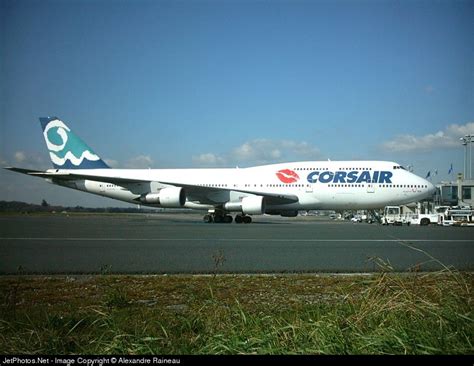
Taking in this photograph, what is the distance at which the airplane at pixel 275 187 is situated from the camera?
25.8m

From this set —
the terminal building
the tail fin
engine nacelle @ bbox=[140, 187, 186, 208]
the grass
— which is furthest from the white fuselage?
the grass

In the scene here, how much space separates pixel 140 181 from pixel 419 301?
24780mm

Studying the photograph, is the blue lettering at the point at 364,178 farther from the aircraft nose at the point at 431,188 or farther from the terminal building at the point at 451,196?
the terminal building at the point at 451,196

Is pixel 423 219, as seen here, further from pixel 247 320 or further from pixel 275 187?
pixel 247 320

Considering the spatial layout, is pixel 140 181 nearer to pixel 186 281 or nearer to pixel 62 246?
pixel 62 246

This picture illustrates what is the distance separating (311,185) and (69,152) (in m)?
17.2

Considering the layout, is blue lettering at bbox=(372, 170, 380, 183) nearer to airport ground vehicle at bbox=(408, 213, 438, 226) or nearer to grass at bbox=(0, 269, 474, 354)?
airport ground vehicle at bbox=(408, 213, 438, 226)

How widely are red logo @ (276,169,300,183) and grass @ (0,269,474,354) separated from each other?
72.6ft

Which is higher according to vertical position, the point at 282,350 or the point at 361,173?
the point at 361,173

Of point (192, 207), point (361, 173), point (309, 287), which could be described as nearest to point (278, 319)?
point (309, 287)

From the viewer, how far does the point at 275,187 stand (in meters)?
27.5

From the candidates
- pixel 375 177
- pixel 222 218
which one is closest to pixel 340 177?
pixel 375 177

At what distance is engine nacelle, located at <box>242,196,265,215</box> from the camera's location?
25181mm
